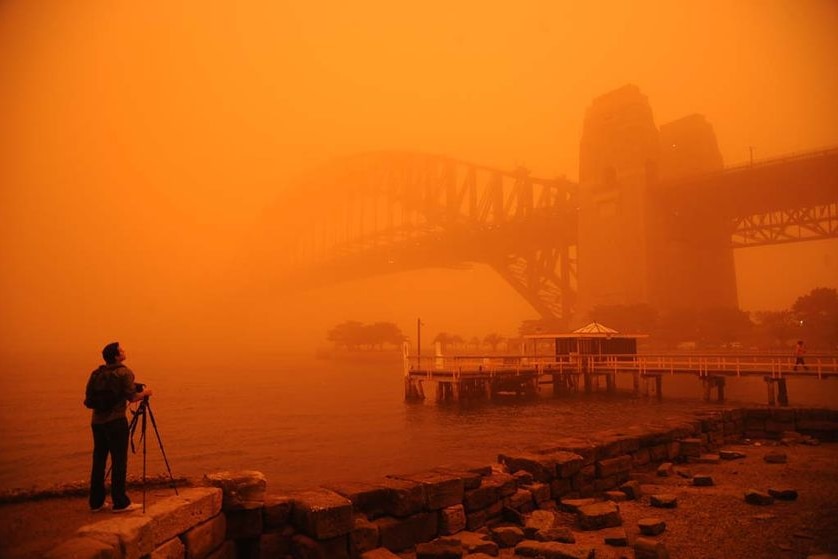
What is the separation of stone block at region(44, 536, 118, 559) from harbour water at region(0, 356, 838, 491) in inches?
164

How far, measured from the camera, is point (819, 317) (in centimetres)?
4347

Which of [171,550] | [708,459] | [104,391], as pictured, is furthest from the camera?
[708,459]

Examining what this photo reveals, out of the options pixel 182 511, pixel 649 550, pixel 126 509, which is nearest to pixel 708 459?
pixel 649 550

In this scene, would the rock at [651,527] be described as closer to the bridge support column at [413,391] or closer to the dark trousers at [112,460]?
the dark trousers at [112,460]

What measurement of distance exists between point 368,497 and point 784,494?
565cm

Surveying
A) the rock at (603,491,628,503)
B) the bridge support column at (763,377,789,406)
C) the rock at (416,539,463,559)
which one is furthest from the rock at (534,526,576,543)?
the bridge support column at (763,377,789,406)

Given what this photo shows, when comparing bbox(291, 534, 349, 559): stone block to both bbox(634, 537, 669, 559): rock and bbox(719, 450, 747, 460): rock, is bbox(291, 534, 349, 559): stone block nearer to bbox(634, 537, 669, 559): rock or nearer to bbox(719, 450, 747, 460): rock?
bbox(634, 537, 669, 559): rock

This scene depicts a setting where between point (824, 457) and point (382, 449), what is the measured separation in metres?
10.3

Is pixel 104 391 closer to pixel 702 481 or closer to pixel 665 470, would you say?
pixel 702 481

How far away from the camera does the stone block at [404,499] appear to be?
611 cm

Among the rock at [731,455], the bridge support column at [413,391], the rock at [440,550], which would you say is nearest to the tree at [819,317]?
the bridge support column at [413,391]

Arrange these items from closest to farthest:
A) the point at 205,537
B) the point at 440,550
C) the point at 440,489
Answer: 1. the point at 205,537
2. the point at 440,550
3. the point at 440,489

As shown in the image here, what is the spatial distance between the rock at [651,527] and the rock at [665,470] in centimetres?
299

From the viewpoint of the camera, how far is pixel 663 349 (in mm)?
41062
